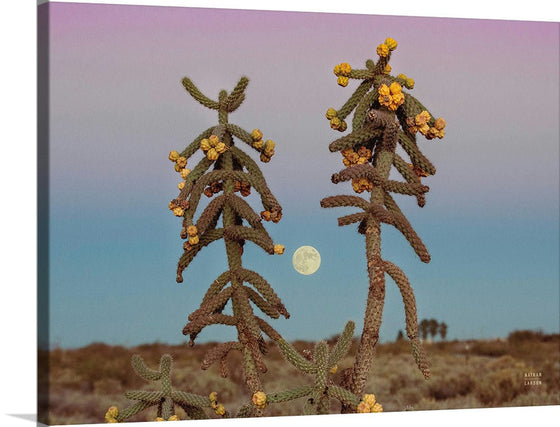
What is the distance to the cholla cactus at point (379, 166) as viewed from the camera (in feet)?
15.9

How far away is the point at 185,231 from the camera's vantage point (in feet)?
16.0

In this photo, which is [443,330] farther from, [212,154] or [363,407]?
[212,154]

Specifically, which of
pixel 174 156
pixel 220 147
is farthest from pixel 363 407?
pixel 174 156

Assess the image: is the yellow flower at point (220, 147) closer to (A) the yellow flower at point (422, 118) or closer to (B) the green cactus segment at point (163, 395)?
(A) the yellow flower at point (422, 118)

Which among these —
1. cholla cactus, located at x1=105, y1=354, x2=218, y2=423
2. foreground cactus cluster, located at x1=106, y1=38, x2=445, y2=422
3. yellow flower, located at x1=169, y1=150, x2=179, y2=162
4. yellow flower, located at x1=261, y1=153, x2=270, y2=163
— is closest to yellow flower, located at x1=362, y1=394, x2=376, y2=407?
foreground cactus cluster, located at x1=106, y1=38, x2=445, y2=422

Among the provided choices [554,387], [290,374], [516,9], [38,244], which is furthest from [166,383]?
[516,9]

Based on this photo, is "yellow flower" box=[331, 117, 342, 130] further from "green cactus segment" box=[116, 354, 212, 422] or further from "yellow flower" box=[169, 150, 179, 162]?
Result: "green cactus segment" box=[116, 354, 212, 422]

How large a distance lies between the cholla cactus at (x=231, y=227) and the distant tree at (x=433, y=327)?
1.28 meters

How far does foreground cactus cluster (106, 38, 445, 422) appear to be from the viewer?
4.85m

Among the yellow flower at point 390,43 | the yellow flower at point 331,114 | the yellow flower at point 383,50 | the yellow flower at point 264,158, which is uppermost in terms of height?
the yellow flower at point 390,43

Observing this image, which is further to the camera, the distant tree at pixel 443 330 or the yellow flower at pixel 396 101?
the distant tree at pixel 443 330

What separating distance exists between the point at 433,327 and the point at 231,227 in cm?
165

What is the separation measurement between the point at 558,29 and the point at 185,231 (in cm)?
274

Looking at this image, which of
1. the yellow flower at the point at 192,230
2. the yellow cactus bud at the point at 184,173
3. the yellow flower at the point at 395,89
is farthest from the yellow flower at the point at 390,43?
the yellow flower at the point at 192,230
